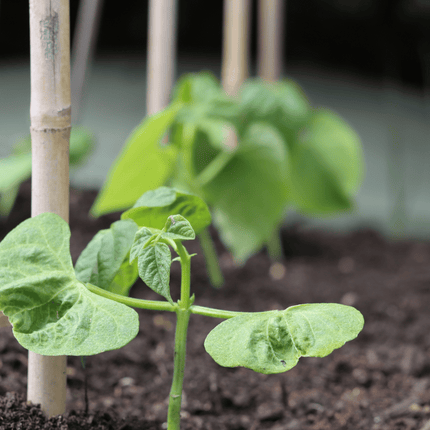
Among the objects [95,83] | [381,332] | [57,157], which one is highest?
[95,83]

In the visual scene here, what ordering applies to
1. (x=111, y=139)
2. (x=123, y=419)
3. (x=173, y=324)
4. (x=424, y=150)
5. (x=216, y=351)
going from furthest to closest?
(x=111, y=139) → (x=424, y=150) → (x=173, y=324) → (x=123, y=419) → (x=216, y=351)

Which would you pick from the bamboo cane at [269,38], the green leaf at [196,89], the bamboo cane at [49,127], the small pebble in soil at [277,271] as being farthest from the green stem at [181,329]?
the bamboo cane at [269,38]

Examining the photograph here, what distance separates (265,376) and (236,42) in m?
0.76

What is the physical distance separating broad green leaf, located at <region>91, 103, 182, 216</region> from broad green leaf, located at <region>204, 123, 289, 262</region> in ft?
0.35

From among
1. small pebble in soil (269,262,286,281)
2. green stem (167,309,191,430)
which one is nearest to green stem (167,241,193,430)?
green stem (167,309,191,430)

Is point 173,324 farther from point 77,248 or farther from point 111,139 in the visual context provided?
point 111,139

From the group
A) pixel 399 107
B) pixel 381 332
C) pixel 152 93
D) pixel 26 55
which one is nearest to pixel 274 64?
pixel 152 93

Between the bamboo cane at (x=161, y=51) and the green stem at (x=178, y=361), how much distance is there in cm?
63

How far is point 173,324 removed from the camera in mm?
879

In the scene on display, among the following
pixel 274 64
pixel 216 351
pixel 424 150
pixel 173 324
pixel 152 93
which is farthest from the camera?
pixel 424 150

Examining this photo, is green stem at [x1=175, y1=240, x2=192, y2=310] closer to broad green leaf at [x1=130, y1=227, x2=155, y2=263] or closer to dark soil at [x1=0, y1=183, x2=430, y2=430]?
broad green leaf at [x1=130, y1=227, x2=155, y2=263]

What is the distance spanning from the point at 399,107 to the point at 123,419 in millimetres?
1434

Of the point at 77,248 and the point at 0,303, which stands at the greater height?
the point at 0,303

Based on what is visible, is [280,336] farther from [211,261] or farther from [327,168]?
[327,168]
